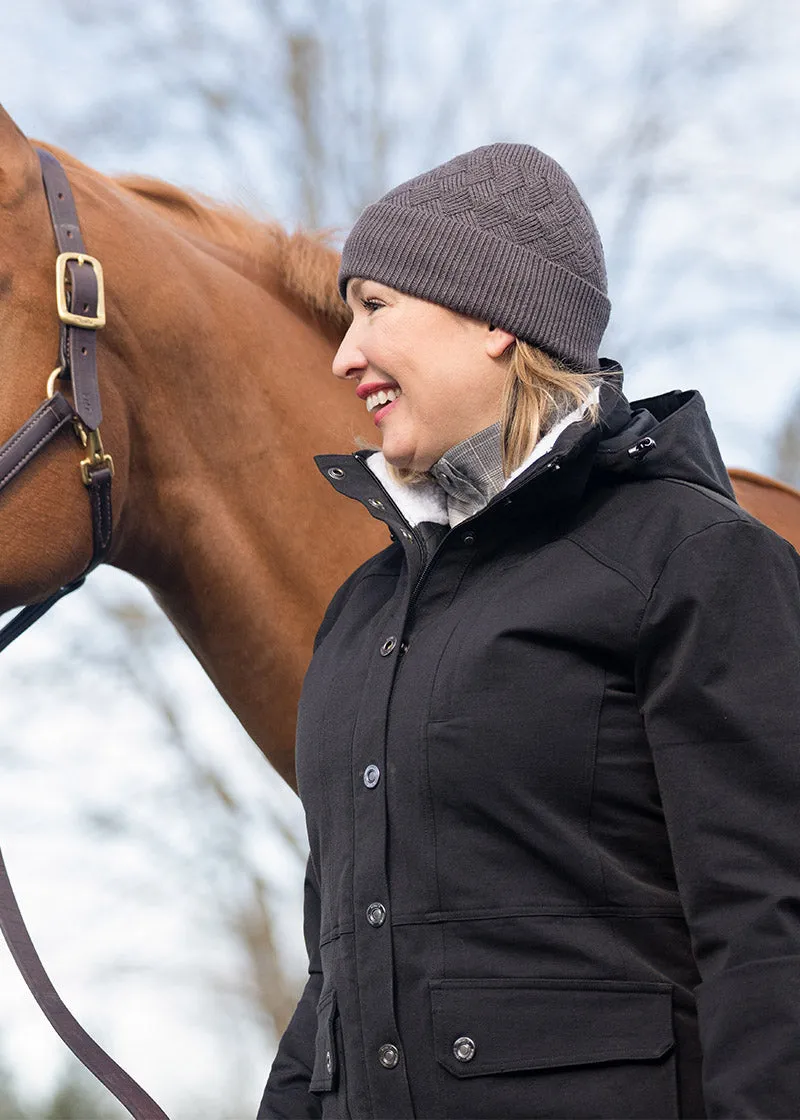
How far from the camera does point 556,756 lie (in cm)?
156

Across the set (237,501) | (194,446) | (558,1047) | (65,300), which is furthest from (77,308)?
(558,1047)

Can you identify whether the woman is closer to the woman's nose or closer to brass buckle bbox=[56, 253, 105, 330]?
the woman's nose

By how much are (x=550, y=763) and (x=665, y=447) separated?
0.42m

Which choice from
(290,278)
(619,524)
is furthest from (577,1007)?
(290,278)

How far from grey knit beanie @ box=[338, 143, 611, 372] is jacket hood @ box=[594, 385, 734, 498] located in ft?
0.54

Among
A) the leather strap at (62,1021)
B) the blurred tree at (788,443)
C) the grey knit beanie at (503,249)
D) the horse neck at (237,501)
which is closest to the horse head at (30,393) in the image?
the horse neck at (237,501)

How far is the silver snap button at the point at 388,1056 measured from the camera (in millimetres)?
1546

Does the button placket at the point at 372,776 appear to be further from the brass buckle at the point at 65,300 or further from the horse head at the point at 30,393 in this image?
the brass buckle at the point at 65,300

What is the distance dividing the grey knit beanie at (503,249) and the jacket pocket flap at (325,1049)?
88 cm

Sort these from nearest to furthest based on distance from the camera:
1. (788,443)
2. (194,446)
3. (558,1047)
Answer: (558,1047) → (194,446) → (788,443)

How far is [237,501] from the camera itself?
266 cm

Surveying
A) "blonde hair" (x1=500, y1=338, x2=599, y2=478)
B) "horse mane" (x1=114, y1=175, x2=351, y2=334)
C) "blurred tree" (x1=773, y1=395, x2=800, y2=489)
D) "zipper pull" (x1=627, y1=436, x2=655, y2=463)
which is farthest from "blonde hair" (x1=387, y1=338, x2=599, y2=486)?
"blurred tree" (x1=773, y1=395, x2=800, y2=489)

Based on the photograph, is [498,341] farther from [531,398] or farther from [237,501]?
[237,501]

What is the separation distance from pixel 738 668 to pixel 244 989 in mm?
9187
